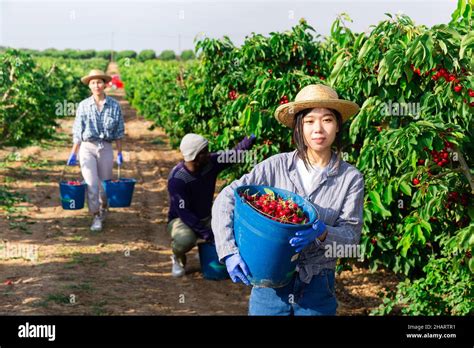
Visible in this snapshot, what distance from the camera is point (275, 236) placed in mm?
2715

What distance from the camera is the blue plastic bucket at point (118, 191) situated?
7344 millimetres

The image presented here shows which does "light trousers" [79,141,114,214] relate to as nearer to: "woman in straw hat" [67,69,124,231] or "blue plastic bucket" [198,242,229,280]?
"woman in straw hat" [67,69,124,231]

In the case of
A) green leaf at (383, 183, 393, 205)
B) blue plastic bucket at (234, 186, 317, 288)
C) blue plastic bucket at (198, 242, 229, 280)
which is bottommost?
blue plastic bucket at (198, 242, 229, 280)

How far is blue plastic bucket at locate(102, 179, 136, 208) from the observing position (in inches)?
289

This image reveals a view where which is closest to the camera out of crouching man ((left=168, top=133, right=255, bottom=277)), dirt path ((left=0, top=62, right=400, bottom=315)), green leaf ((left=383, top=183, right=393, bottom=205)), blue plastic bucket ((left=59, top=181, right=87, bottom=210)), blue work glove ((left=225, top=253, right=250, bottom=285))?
blue work glove ((left=225, top=253, right=250, bottom=285))

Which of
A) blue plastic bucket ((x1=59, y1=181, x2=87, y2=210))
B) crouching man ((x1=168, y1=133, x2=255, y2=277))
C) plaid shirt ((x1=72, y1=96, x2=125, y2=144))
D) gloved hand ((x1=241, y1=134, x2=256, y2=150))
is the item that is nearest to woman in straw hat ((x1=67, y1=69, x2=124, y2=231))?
plaid shirt ((x1=72, y1=96, x2=125, y2=144))

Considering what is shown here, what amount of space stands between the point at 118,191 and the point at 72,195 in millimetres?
621

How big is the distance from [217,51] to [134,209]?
110 inches

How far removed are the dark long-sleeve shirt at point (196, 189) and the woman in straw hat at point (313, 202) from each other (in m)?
2.74

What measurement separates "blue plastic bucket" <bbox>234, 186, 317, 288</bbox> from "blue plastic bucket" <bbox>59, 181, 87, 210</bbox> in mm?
5087

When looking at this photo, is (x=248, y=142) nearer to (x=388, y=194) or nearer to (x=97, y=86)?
(x=388, y=194)

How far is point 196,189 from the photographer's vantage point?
5781mm

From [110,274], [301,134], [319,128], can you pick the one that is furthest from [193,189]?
[319,128]
